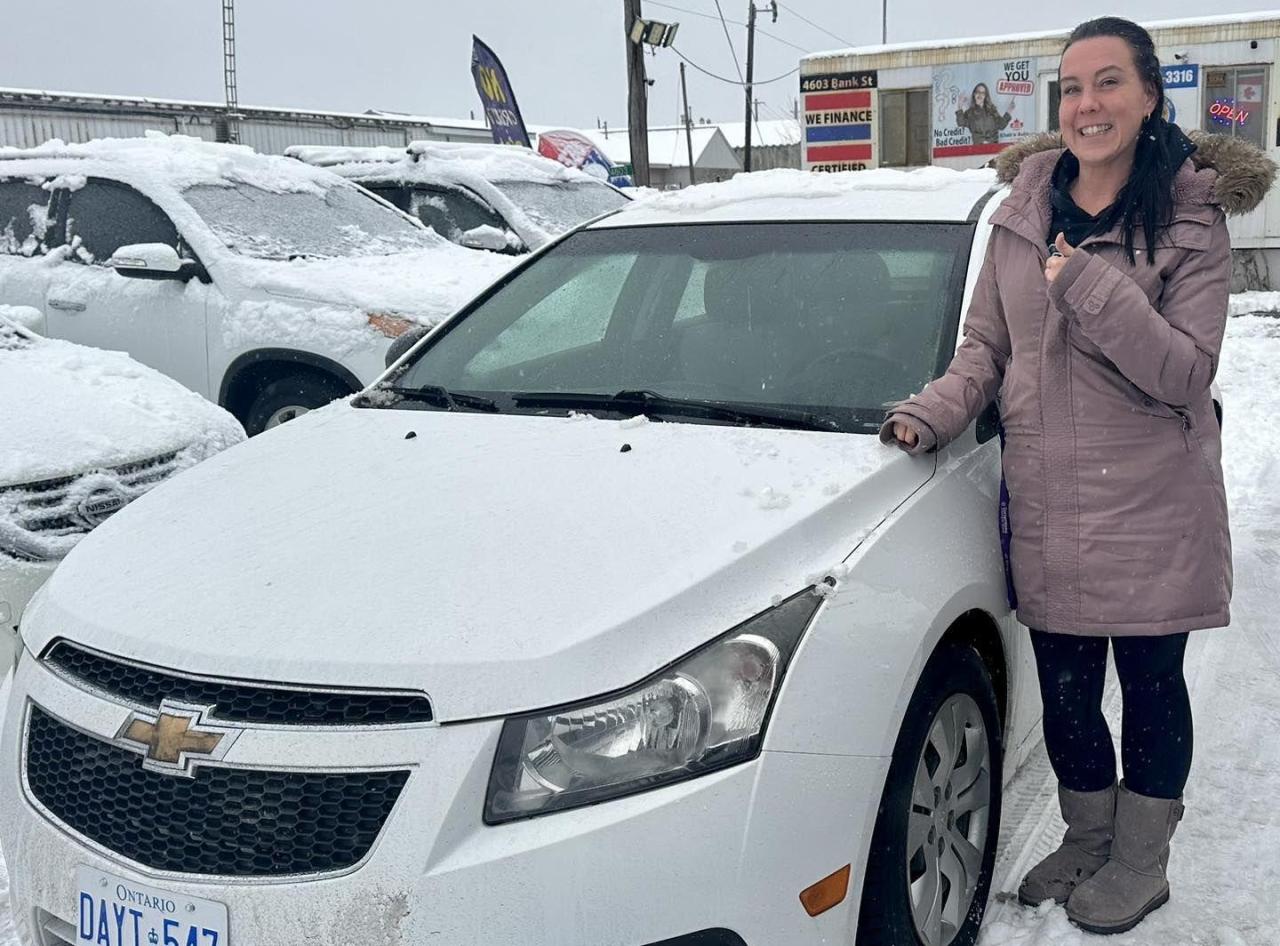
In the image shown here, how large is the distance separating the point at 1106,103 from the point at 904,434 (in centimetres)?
73

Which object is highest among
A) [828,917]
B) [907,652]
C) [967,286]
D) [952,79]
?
[952,79]

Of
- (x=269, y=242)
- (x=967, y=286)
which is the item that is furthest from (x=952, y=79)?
(x=967, y=286)

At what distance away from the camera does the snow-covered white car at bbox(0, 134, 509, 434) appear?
6133 millimetres

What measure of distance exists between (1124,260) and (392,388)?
187cm

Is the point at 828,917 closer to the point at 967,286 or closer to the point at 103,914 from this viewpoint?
the point at 103,914

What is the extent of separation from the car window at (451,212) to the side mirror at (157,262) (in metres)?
3.10

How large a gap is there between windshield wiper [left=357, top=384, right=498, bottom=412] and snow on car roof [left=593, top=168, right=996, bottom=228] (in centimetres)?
87

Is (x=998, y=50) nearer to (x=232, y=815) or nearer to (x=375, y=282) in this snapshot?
(x=375, y=282)

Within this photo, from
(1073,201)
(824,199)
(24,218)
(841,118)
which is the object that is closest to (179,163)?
(24,218)

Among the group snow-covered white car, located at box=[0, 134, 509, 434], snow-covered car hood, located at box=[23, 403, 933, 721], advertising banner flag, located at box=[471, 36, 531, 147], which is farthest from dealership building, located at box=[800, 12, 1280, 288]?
snow-covered car hood, located at box=[23, 403, 933, 721]

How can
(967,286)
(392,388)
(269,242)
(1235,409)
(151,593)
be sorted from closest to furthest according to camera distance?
(151,593) < (967,286) < (392,388) < (269,242) < (1235,409)

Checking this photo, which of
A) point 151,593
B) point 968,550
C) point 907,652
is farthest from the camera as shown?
point 968,550

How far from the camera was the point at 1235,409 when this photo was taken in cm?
795

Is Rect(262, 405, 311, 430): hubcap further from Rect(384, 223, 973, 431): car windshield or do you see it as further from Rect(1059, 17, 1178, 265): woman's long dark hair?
Rect(1059, 17, 1178, 265): woman's long dark hair
